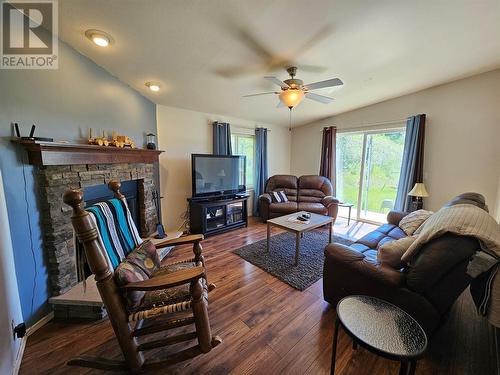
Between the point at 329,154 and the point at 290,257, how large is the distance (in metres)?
2.88

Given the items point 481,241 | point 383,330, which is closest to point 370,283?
point 383,330

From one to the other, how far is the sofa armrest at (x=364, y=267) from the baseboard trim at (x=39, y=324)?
2.36m

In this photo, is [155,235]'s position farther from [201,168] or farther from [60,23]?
[60,23]

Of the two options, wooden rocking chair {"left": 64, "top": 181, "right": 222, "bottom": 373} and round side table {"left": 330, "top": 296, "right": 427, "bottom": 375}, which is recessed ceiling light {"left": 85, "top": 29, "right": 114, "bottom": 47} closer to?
wooden rocking chair {"left": 64, "top": 181, "right": 222, "bottom": 373}

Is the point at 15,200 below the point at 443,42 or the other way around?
below

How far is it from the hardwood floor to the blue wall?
0.41 meters

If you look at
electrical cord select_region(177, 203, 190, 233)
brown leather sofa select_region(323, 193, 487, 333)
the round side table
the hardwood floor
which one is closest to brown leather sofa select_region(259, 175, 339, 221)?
electrical cord select_region(177, 203, 190, 233)

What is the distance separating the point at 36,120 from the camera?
162cm

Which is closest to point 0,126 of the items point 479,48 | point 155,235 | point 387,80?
point 155,235

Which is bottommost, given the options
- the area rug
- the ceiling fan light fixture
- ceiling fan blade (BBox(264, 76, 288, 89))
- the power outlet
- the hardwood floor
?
the hardwood floor

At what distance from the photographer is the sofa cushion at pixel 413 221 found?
2414mm

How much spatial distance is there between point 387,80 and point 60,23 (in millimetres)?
3769

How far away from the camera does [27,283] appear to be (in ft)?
4.99

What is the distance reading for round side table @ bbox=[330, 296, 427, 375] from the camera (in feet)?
3.02
